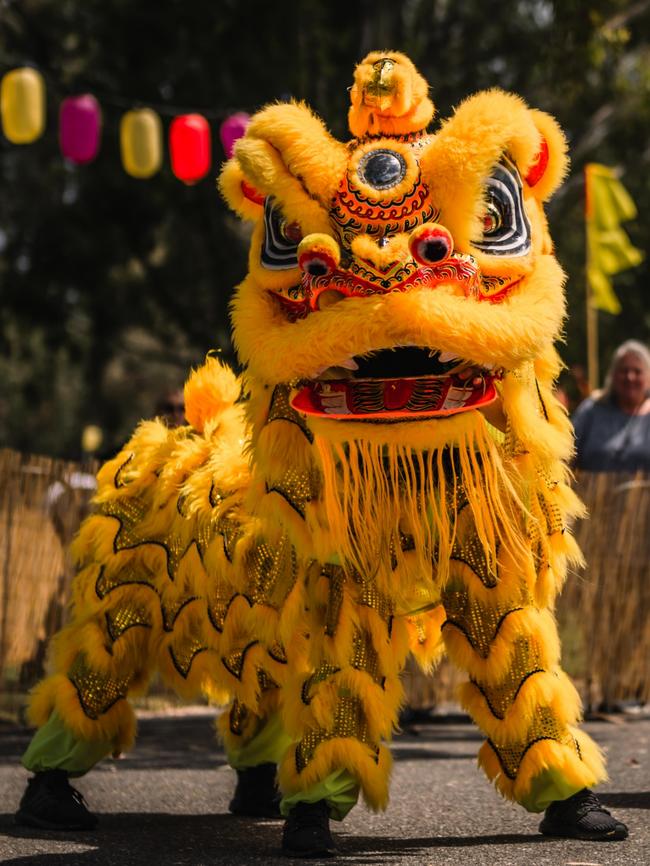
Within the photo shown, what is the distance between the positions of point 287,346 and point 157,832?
1.59 meters

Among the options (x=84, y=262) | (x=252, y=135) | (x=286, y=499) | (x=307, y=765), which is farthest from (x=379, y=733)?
(x=84, y=262)

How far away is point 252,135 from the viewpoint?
383 centimetres

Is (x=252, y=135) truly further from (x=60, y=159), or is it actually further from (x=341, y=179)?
(x=60, y=159)

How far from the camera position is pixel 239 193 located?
162 inches

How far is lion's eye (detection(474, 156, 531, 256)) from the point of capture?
3746mm

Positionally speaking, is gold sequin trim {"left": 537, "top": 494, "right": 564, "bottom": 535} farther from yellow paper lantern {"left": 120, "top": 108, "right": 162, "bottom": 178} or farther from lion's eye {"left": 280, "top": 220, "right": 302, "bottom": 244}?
yellow paper lantern {"left": 120, "top": 108, "right": 162, "bottom": 178}

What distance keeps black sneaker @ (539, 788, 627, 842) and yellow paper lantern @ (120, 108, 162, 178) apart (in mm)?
9008

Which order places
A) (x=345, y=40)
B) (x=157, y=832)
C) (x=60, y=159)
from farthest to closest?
(x=60, y=159)
(x=345, y=40)
(x=157, y=832)

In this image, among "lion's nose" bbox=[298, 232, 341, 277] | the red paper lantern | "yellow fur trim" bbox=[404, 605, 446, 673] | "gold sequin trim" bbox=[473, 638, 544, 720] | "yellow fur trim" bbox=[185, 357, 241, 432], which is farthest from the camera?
the red paper lantern

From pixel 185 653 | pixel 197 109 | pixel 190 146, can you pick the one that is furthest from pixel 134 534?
pixel 197 109

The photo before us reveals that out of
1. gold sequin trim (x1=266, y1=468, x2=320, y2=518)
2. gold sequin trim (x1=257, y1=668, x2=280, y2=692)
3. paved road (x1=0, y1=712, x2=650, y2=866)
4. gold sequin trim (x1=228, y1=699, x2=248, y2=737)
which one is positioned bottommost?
paved road (x1=0, y1=712, x2=650, y2=866)

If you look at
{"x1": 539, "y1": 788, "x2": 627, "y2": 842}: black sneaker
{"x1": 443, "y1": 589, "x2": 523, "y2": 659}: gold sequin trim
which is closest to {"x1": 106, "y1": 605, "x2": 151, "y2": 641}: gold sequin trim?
{"x1": 443, "y1": 589, "x2": 523, "y2": 659}: gold sequin trim

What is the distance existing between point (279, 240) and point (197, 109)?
43.7 feet

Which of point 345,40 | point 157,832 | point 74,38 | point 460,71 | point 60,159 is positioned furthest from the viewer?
point 60,159
